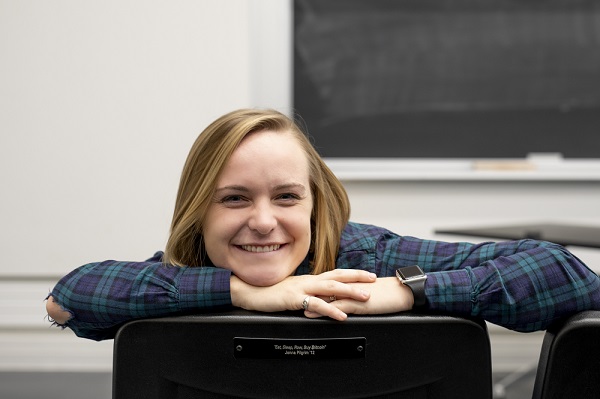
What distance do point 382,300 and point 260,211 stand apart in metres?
0.25

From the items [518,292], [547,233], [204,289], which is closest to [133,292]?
[204,289]

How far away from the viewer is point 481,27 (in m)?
3.01

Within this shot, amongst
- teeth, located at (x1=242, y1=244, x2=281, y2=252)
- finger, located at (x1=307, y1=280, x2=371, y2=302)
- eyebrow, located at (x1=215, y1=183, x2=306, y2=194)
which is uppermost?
eyebrow, located at (x1=215, y1=183, x2=306, y2=194)

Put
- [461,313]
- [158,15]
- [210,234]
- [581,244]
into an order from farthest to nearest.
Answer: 1. [158,15]
2. [581,244]
3. [210,234]
4. [461,313]

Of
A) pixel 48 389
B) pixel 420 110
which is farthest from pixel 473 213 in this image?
pixel 48 389

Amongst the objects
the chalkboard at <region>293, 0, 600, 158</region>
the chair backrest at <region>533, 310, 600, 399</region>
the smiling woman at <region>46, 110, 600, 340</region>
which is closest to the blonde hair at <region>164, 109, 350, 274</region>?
the smiling woman at <region>46, 110, 600, 340</region>

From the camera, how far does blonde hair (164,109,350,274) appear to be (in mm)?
1042

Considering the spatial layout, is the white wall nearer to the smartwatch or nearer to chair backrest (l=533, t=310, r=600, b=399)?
the smartwatch

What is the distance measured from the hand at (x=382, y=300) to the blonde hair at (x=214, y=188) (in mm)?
257

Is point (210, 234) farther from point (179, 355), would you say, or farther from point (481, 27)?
point (481, 27)

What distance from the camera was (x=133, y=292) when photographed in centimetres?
91

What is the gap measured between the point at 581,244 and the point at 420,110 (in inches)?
45.4

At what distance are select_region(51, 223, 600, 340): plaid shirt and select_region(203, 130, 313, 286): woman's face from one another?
0.31 ft

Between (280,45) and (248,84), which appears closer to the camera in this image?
(248,84)
